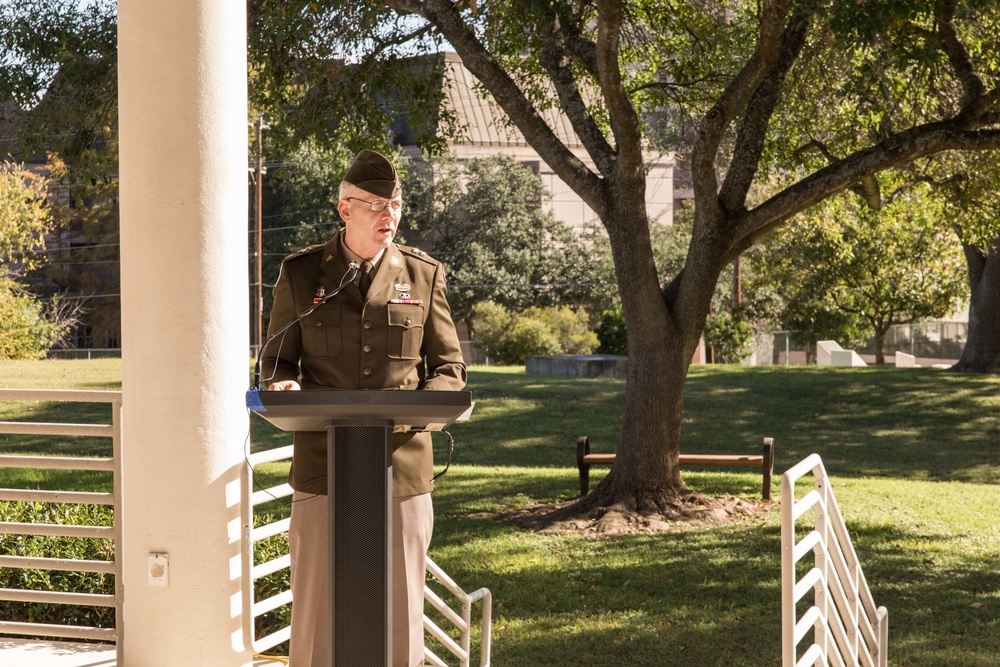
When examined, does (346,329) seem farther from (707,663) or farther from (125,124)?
(707,663)

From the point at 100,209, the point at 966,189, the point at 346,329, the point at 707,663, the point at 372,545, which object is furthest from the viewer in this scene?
the point at 100,209

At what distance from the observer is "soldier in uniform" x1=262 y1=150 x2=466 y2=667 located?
11.7 ft

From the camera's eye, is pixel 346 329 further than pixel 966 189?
No

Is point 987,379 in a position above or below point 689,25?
below

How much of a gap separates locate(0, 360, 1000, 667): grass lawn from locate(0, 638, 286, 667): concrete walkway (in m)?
2.82

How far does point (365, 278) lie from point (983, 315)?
24730 mm

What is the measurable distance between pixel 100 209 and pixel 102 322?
16.1 feet

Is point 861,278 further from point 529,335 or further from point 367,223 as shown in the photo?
point 367,223

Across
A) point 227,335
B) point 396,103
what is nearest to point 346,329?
point 227,335

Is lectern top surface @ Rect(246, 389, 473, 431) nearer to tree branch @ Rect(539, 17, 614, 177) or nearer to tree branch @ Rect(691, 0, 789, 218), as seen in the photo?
tree branch @ Rect(691, 0, 789, 218)

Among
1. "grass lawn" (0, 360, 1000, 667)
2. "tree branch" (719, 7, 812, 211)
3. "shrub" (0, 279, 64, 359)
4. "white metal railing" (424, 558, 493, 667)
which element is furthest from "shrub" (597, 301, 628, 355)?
"white metal railing" (424, 558, 493, 667)

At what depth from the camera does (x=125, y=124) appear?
4.21 m

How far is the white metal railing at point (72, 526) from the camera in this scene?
14.9ft

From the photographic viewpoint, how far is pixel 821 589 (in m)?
4.21
